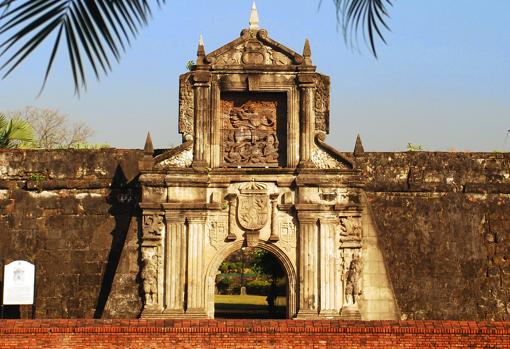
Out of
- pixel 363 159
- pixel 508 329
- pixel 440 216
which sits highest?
pixel 363 159

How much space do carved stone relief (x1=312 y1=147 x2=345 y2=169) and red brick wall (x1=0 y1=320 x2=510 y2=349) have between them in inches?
156

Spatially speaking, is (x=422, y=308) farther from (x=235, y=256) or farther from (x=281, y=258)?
(x=235, y=256)

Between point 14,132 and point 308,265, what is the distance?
21.9 ft

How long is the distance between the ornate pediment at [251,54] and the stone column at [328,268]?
2712 mm

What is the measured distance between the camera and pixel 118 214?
15.8m

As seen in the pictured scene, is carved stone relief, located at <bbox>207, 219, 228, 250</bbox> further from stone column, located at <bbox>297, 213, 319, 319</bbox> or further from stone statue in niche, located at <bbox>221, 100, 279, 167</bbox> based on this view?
stone column, located at <bbox>297, 213, 319, 319</bbox>

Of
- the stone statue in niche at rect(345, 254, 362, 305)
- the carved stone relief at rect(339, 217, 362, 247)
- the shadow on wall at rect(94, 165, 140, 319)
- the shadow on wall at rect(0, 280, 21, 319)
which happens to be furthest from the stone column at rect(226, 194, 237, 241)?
the shadow on wall at rect(0, 280, 21, 319)

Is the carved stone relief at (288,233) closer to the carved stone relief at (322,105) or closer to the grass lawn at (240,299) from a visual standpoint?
the carved stone relief at (322,105)

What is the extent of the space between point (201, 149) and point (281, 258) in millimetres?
2222

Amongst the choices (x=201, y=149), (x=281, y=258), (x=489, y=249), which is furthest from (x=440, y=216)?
(x=201, y=149)

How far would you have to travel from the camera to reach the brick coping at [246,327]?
10672 millimetres

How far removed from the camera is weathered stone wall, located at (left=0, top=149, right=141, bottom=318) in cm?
1559

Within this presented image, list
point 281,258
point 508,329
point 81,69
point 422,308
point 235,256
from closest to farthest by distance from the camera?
point 81,69, point 508,329, point 281,258, point 422,308, point 235,256

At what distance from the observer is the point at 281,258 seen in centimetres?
1430
